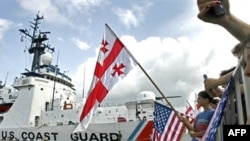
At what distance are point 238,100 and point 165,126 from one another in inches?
132

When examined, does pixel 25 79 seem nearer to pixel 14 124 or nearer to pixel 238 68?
pixel 14 124

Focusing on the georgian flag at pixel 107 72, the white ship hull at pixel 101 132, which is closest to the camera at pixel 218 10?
the georgian flag at pixel 107 72

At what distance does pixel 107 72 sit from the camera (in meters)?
5.25

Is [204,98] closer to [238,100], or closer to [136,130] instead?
[238,100]

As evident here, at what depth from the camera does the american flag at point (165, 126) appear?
4902 mm

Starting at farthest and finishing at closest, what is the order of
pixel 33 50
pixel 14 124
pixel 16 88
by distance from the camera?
pixel 33 50
pixel 16 88
pixel 14 124

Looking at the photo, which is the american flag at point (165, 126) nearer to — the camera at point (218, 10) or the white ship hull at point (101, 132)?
the camera at point (218, 10)

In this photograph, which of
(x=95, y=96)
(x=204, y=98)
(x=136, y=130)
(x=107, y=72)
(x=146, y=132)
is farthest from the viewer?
(x=136, y=130)

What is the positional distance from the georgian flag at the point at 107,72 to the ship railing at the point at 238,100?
10.6 ft

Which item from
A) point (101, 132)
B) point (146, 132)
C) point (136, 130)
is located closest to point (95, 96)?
A: point (146, 132)

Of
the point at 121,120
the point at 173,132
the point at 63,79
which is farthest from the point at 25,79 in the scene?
the point at 173,132

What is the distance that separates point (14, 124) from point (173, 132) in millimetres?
18401

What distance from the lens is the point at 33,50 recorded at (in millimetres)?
28109

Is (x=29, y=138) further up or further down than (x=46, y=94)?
further down
